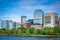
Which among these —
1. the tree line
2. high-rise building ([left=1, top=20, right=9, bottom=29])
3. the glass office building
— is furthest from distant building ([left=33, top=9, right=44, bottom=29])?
high-rise building ([left=1, top=20, right=9, bottom=29])

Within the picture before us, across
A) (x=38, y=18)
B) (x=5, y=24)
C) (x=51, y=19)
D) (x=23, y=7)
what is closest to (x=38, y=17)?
(x=38, y=18)

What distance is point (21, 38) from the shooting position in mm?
3941

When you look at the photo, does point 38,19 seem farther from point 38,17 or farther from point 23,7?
point 23,7

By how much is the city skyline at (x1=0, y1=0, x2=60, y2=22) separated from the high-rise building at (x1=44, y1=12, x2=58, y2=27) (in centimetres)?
11

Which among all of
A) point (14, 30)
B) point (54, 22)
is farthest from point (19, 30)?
point (54, 22)

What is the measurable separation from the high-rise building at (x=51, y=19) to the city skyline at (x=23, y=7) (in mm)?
112

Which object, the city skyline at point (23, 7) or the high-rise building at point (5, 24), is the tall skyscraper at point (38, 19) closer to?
the city skyline at point (23, 7)

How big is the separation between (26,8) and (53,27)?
0.82m

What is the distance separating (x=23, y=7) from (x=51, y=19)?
76cm

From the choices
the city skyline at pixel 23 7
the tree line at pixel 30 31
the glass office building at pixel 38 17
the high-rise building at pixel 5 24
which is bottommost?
the tree line at pixel 30 31

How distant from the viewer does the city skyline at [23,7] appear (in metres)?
3.73

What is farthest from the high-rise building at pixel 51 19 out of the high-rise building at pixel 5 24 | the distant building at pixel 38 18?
the high-rise building at pixel 5 24

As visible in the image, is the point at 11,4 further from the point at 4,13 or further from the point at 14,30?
the point at 14,30

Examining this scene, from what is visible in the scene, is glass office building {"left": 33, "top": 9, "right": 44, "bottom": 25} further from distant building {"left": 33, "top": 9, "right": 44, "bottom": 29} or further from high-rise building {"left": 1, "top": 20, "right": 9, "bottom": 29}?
high-rise building {"left": 1, "top": 20, "right": 9, "bottom": 29}
